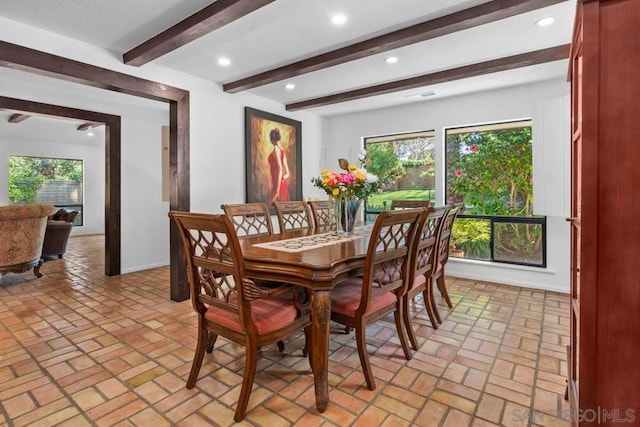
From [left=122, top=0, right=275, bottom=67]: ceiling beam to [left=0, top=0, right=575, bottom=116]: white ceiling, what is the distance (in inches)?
2.3

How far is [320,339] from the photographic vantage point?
1.68 metres

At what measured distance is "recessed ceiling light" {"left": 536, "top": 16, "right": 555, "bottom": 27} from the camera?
2460 millimetres

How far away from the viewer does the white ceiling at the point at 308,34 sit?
231 centimetres

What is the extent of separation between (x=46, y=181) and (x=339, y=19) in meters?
9.24

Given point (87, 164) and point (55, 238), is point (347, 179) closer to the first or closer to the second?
point (55, 238)

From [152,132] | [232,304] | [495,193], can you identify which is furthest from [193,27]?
[495,193]

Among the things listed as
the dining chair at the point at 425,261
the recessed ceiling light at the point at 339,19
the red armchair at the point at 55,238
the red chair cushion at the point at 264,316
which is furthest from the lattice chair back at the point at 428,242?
the red armchair at the point at 55,238

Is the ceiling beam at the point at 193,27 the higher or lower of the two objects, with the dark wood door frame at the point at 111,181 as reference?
higher

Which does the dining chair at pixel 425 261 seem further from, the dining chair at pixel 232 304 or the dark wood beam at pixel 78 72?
the dark wood beam at pixel 78 72

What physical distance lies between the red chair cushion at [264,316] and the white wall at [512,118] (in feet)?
6.36

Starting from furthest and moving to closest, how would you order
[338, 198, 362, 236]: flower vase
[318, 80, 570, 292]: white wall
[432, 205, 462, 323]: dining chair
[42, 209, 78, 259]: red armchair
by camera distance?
[42, 209, 78, 259]: red armchair < [432, 205, 462, 323]: dining chair < [338, 198, 362, 236]: flower vase < [318, 80, 570, 292]: white wall

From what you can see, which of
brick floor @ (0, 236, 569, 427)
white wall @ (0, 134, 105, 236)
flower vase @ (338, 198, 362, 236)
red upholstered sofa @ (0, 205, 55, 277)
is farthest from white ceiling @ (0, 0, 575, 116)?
white wall @ (0, 134, 105, 236)

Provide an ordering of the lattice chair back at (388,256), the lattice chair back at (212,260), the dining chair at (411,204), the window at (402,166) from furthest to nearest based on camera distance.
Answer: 1. the window at (402,166)
2. the dining chair at (411,204)
3. the lattice chair back at (388,256)
4. the lattice chair back at (212,260)

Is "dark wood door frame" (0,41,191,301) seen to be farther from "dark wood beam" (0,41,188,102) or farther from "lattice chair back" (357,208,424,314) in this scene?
"lattice chair back" (357,208,424,314)
